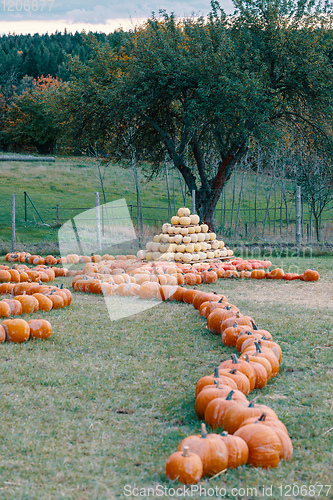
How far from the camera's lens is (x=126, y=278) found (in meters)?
7.62

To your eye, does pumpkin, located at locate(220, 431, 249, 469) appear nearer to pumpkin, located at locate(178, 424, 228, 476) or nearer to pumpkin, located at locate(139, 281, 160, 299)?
pumpkin, located at locate(178, 424, 228, 476)

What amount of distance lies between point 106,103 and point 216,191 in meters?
4.74

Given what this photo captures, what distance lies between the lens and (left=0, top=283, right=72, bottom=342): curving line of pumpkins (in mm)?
4773

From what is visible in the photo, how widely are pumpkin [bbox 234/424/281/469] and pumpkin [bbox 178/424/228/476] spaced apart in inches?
6.6

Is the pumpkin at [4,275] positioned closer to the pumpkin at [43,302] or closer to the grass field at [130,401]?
the pumpkin at [43,302]

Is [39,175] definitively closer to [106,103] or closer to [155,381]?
[106,103]

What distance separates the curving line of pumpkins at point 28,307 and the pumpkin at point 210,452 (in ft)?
9.27

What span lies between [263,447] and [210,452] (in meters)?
0.29

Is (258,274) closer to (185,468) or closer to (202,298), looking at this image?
(202,298)

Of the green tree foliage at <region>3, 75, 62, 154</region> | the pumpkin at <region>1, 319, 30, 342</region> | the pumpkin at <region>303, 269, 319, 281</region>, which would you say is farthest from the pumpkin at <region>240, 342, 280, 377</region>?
the green tree foliage at <region>3, 75, 62, 154</region>

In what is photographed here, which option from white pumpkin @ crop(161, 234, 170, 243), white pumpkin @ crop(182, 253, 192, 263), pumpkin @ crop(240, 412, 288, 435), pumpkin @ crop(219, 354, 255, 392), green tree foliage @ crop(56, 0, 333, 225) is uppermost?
green tree foliage @ crop(56, 0, 333, 225)

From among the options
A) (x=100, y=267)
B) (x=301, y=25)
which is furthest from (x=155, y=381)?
(x=301, y=25)

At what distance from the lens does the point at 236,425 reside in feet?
9.01

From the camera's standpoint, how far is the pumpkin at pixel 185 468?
7.45 feet
